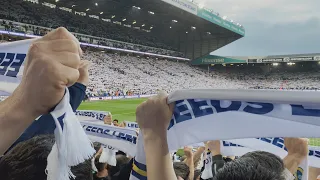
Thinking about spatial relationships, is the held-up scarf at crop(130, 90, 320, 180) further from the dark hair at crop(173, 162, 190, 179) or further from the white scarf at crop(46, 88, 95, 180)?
the dark hair at crop(173, 162, 190, 179)

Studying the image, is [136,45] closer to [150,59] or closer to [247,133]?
[150,59]

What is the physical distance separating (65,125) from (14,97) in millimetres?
189

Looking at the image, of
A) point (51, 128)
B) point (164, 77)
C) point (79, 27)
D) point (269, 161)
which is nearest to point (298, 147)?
point (269, 161)

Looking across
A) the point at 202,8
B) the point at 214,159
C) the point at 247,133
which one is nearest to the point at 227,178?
the point at 247,133

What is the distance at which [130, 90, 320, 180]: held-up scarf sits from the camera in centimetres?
98

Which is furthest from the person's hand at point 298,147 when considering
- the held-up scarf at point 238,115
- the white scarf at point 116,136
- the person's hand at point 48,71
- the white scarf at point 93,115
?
the white scarf at point 93,115

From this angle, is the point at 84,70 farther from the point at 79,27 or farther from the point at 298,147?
the point at 79,27

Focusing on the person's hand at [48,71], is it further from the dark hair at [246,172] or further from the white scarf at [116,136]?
the white scarf at [116,136]

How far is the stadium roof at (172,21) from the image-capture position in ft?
120

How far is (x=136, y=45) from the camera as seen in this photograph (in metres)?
44.9

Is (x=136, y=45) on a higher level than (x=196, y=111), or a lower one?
higher

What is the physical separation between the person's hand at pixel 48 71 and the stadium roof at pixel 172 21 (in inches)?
1328

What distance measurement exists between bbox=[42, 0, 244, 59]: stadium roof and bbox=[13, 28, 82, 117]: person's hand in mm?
33730

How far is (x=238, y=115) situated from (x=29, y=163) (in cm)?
82
